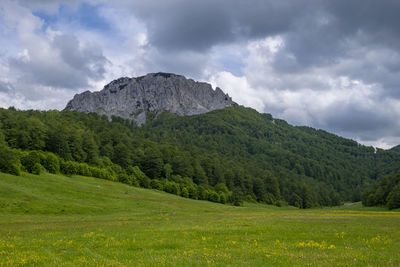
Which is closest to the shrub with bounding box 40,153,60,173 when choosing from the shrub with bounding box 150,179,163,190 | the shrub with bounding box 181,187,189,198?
the shrub with bounding box 150,179,163,190

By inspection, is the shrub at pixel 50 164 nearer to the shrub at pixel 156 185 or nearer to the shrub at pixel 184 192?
the shrub at pixel 156 185

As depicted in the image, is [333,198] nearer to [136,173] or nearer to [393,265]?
[136,173]

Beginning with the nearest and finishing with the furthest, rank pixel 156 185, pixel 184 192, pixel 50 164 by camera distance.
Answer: pixel 50 164 → pixel 184 192 → pixel 156 185

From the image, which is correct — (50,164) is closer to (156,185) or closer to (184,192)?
(156,185)

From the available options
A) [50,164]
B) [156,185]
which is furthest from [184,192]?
[50,164]

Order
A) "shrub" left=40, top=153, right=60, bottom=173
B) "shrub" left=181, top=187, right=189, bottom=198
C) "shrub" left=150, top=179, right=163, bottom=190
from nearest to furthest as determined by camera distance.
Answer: "shrub" left=40, top=153, right=60, bottom=173
"shrub" left=181, top=187, right=189, bottom=198
"shrub" left=150, top=179, right=163, bottom=190

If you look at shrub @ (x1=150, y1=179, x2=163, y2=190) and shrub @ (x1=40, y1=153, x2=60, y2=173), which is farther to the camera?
shrub @ (x1=150, y1=179, x2=163, y2=190)

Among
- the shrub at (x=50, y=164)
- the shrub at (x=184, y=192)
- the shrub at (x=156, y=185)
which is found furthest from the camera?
the shrub at (x=156, y=185)

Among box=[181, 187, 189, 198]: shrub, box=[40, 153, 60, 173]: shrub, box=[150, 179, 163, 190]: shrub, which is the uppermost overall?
box=[40, 153, 60, 173]: shrub

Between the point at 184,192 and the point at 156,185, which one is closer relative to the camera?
the point at 184,192

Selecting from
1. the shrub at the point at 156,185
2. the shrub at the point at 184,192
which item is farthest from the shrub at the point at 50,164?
the shrub at the point at 184,192

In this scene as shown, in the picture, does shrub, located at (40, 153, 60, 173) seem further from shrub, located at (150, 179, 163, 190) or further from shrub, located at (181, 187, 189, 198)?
shrub, located at (181, 187, 189, 198)

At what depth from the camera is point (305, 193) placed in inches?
6594

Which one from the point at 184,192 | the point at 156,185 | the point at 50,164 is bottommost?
the point at 184,192
